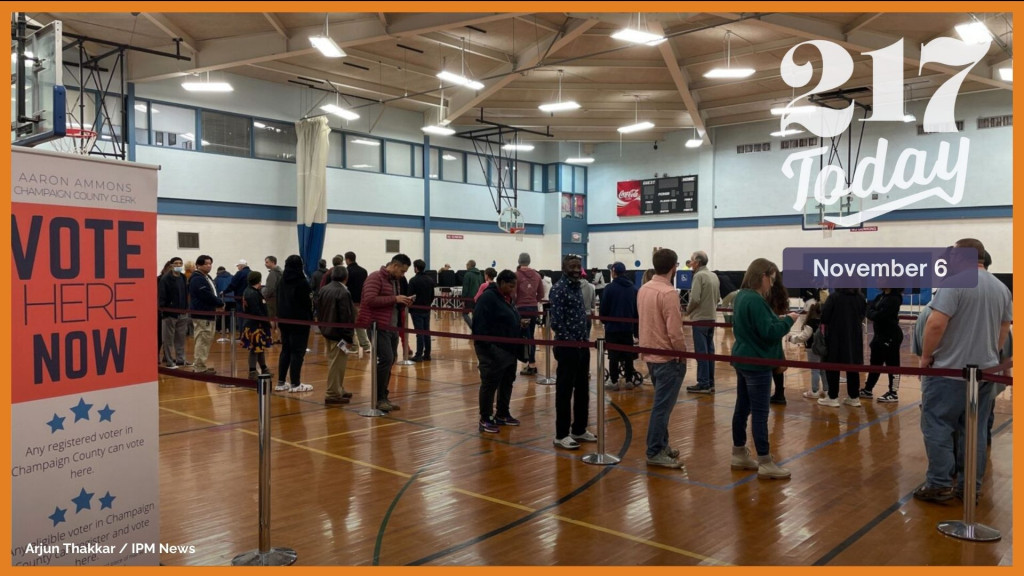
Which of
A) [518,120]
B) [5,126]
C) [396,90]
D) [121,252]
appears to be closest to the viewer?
[5,126]

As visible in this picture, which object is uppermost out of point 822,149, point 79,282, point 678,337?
point 822,149

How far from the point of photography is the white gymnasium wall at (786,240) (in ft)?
66.6

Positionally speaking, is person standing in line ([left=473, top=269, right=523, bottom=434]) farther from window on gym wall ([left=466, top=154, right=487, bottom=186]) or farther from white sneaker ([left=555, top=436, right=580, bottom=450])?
window on gym wall ([left=466, top=154, right=487, bottom=186])

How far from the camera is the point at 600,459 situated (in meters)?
5.52

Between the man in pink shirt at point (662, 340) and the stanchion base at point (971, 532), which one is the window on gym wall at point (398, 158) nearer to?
the man in pink shirt at point (662, 340)

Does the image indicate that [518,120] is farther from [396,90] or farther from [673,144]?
[673,144]

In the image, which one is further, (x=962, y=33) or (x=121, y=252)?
(x=962, y=33)

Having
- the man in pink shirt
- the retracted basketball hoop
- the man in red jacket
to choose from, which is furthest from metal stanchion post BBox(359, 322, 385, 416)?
the retracted basketball hoop

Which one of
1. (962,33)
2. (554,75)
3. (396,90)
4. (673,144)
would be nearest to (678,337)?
(962,33)

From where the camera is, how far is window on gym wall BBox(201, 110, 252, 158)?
61.1ft

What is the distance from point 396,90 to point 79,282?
61.0ft

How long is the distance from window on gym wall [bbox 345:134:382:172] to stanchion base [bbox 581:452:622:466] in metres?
17.6

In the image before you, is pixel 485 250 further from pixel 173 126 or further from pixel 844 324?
pixel 844 324

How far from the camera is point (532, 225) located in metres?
27.8
